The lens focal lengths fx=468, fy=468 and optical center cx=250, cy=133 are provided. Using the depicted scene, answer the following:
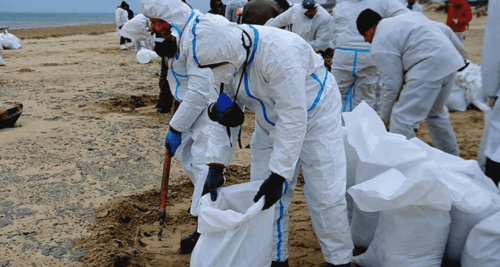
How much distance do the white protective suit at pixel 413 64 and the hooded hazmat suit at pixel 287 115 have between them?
1.45 meters

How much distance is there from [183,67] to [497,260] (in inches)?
78.6

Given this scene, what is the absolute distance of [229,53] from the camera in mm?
1879

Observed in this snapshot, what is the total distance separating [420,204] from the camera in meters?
2.10

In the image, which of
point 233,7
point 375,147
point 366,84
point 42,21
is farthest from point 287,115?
point 42,21

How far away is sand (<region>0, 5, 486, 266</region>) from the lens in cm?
274

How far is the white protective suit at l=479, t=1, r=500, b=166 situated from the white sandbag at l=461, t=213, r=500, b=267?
0.97 metres

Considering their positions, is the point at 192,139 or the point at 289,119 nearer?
the point at 289,119

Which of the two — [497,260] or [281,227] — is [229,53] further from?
[497,260]

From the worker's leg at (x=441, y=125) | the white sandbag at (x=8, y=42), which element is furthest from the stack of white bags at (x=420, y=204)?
the white sandbag at (x=8, y=42)

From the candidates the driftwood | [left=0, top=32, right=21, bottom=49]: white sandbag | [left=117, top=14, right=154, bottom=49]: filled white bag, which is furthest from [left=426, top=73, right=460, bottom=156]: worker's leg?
[left=0, top=32, right=21, bottom=49]: white sandbag

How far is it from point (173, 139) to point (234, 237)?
1.07 m

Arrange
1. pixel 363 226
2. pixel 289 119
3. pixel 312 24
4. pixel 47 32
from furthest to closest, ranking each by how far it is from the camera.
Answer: pixel 47 32, pixel 312 24, pixel 363 226, pixel 289 119

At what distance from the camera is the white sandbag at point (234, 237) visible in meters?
1.97

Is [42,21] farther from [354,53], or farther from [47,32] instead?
[354,53]
